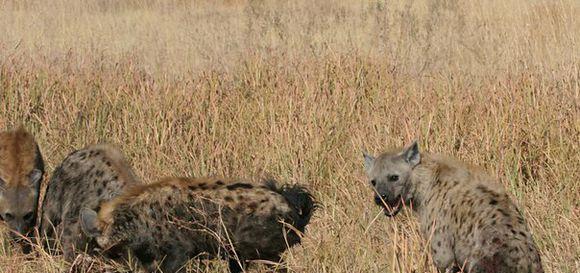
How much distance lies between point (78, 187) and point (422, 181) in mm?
1980

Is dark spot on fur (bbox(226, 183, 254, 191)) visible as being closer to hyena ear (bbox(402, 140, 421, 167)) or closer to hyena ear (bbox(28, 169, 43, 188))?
hyena ear (bbox(402, 140, 421, 167))

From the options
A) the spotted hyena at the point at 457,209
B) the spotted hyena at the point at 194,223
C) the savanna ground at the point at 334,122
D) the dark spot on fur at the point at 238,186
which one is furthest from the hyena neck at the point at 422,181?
the dark spot on fur at the point at 238,186

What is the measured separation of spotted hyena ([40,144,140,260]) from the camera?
5629 millimetres

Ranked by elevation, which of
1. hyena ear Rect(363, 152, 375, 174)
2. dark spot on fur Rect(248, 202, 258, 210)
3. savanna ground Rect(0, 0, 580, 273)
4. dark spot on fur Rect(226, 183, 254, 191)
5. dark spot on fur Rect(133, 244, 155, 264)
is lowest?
savanna ground Rect(0, 0, 580, 273)

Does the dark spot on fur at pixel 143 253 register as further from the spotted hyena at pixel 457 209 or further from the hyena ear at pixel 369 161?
the hyena ear at pixel 369 161

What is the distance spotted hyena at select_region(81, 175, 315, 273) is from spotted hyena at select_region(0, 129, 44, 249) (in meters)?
1.07

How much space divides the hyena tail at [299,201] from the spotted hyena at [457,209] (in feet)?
1.28

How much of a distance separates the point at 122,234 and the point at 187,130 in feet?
11.5

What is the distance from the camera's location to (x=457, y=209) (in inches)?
200

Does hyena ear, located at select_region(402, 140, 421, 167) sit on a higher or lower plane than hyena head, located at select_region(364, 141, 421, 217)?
higher

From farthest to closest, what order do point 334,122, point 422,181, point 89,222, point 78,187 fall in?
point 334,122
point 78,187
point 422,181
point 89,222

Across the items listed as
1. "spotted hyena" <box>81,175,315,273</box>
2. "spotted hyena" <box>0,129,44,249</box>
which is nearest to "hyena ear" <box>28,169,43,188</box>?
"spotted hyena" <box>0,129,44,249</box>

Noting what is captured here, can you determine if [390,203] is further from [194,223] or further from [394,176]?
[194,223]

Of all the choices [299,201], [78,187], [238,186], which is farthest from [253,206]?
[78,187]
